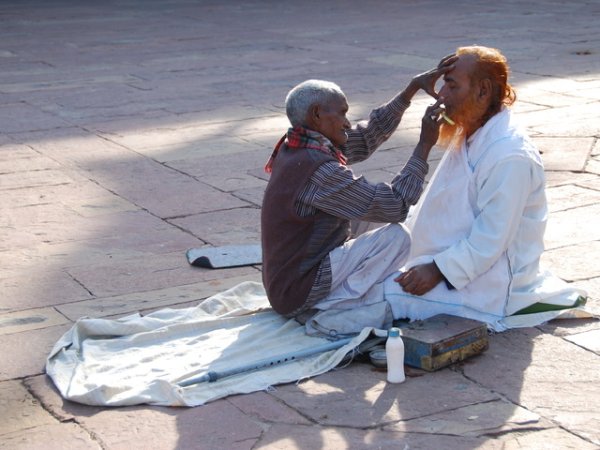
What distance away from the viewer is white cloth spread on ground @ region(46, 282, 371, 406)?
142 inches

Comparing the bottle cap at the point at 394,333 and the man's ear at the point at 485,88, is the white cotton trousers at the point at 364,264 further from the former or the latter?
the man's ear at the point at 485,88

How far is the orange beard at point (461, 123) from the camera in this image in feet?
13.3

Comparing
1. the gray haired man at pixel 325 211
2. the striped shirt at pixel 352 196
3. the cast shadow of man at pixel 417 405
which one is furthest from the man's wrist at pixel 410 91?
the cast shadow of man at pixel 417 405

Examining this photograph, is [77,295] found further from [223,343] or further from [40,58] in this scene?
[40,58]

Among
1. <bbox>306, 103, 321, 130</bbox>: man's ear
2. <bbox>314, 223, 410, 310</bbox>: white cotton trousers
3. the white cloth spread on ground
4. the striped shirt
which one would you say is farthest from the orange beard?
the white cloth spread on ground

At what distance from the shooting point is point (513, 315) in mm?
4137

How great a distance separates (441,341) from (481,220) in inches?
20.6

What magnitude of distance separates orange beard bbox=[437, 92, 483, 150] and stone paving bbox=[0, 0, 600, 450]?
0.80 meters

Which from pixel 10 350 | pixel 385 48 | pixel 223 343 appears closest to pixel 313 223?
pixel 223 343

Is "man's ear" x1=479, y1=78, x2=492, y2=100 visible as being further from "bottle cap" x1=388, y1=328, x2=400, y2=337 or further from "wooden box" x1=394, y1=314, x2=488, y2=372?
"bottle cap" x1=388, y1=328, x2=400, y2=337

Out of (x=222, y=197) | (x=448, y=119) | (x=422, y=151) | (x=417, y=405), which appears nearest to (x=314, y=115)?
(x=422, y=151)

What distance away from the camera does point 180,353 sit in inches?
155

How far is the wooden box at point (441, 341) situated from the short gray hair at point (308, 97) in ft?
2.87

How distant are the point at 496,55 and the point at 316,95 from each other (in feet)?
2.37
